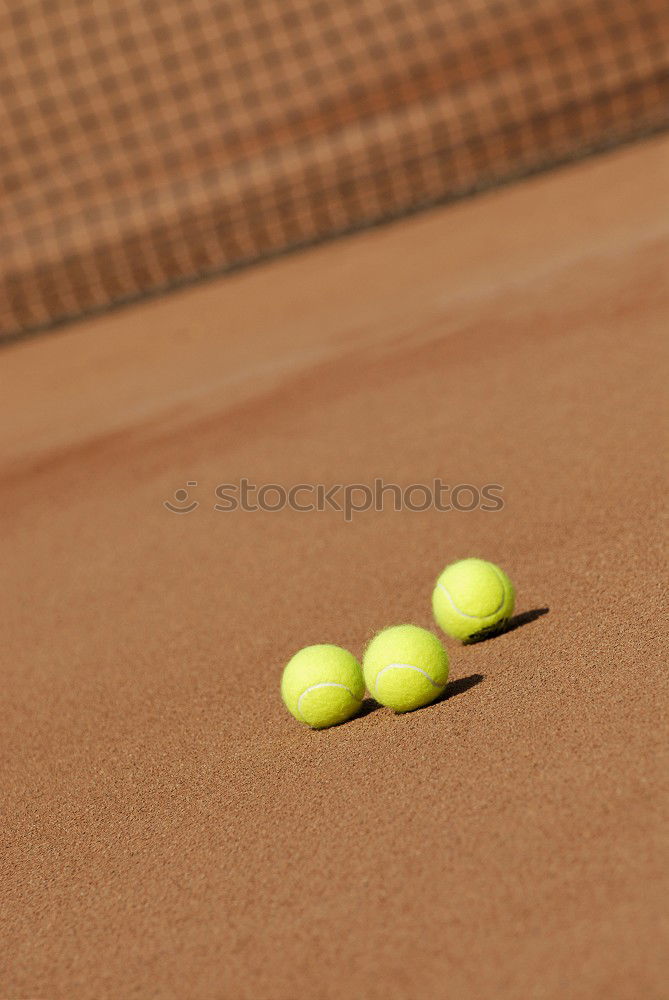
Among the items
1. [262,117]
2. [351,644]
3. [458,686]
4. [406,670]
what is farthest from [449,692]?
[262,117]

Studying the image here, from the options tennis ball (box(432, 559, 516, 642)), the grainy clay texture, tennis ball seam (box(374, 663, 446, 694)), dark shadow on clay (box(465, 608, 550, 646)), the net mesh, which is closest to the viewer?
the grainy clay texture

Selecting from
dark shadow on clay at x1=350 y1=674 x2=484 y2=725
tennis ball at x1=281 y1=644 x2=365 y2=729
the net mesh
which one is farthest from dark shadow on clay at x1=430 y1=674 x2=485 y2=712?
the net mesh

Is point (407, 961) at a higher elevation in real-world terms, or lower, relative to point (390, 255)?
lower

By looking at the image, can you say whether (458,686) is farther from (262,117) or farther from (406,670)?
(262,117)

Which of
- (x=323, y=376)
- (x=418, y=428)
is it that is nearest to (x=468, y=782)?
(x=418, y=428)

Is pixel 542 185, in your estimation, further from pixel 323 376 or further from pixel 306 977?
→ pixel 306 977

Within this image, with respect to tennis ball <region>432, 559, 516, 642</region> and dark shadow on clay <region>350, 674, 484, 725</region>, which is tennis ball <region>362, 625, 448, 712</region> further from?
tennis ball <region>432, 559, 516, 642</region>

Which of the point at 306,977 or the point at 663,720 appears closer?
the point at 306,977
